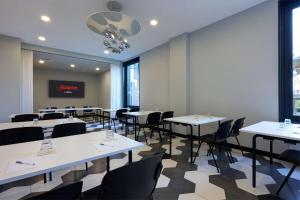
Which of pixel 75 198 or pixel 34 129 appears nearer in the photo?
pixel 75 198

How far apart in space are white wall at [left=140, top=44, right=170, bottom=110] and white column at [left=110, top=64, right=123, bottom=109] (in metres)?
1.60

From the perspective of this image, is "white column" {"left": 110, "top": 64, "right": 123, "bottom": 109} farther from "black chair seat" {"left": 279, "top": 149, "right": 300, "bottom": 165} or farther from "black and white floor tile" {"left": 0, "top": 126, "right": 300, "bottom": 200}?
"black chair seat" {"left": 279, "top": 149, "right": 300, "bottom": 165}

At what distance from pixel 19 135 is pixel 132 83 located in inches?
218

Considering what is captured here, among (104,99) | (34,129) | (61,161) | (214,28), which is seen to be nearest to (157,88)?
(214,28)

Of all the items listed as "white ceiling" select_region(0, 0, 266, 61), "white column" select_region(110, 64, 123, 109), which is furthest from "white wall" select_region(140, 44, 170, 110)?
"white column" select_region(110, 64, 123, 109)

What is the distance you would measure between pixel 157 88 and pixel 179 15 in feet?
8.72

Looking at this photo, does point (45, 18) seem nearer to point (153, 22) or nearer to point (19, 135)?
point (153, 22)

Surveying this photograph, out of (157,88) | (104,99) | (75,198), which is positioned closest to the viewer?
(75,198)

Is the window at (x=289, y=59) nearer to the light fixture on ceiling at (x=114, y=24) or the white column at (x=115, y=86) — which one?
the light fixture on ceiling at (x=114, y=24)

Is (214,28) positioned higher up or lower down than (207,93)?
higher up

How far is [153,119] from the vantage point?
4.24m

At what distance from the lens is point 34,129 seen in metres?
2.04

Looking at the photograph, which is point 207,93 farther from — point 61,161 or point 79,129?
point 61,161

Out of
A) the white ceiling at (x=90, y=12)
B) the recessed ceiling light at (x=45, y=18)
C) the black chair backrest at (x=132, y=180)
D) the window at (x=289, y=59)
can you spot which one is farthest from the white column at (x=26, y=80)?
the window at (x=289, y=59)
